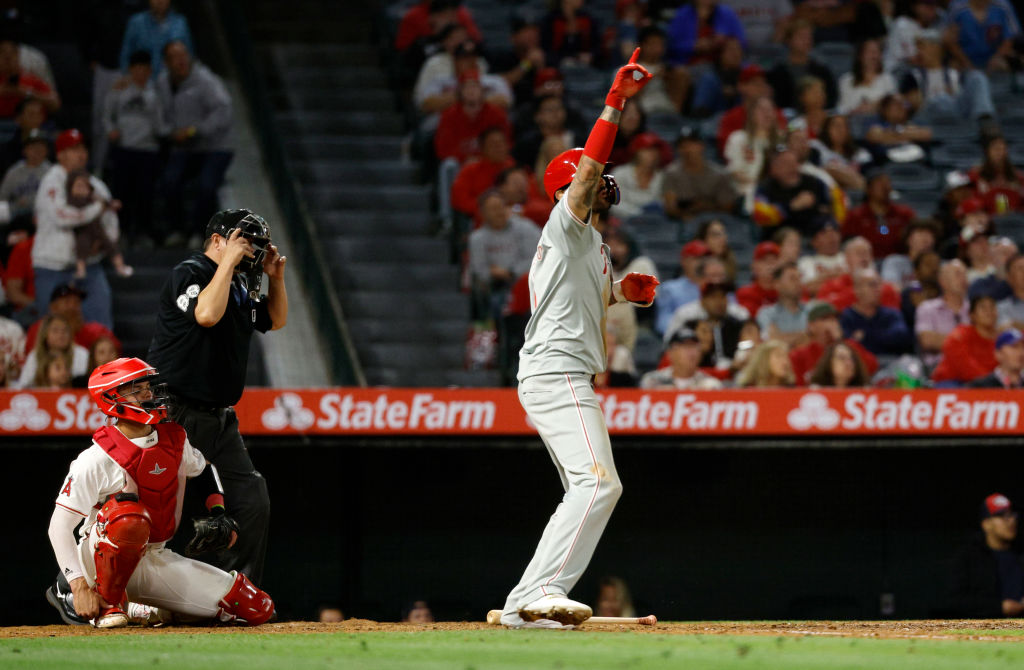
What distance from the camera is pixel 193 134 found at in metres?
11.3

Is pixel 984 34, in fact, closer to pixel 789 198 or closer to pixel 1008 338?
pixel 789 198

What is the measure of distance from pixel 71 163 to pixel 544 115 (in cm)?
387

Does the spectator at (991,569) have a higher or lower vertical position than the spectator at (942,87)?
lower

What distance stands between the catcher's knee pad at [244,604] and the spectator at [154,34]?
6.49 meters

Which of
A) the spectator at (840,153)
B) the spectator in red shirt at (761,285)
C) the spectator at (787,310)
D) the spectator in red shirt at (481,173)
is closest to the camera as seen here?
the spectator at (787,310)

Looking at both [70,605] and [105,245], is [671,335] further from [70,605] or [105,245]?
[70,605]

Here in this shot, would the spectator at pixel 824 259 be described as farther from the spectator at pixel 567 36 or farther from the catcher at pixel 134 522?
the catcher at pixel 134 522

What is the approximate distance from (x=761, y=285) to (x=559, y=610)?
595cm

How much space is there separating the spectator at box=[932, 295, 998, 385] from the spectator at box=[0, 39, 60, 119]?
6982mm

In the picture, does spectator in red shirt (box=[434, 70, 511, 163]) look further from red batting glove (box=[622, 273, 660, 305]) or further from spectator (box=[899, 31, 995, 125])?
red batting glove (box=[622, 273, 660, 305])

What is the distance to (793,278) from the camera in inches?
Result: 415

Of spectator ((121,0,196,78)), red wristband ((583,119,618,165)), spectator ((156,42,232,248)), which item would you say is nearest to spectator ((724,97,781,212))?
spectator ((156,42,232,248))

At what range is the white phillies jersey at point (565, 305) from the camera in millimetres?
5539

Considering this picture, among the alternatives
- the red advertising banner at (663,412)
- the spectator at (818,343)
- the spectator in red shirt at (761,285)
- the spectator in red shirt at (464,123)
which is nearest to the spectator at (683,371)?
the red advertising banner at (663,412)
